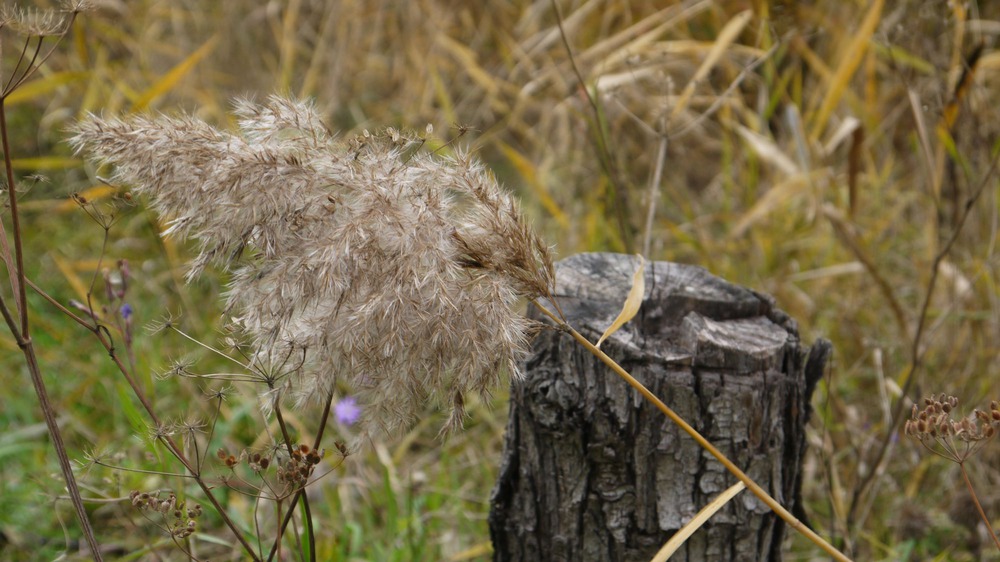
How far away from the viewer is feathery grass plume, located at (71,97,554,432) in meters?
1.23

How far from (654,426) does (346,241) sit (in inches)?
27.0

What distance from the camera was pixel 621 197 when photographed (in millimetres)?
2592

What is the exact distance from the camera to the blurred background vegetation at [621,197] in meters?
2.49

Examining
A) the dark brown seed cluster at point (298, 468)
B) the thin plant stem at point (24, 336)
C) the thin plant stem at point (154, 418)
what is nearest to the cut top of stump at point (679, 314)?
the dark brown seed cluster at point (298, 468)

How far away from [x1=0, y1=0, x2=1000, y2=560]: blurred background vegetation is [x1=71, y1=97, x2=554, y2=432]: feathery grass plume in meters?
0.20

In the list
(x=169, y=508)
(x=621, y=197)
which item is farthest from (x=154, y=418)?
(x=621, y=197)

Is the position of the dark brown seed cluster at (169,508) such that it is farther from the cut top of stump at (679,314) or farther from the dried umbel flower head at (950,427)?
the dried umbel flower head at (950,427)

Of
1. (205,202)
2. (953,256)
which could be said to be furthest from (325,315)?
(953,256)

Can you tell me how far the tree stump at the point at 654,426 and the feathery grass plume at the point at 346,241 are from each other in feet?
1.02

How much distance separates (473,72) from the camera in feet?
14.1

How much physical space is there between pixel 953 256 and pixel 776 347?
190 cm

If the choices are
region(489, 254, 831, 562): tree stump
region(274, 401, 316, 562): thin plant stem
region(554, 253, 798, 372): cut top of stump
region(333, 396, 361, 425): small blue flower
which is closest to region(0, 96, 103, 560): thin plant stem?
region(274, 401, 316, 562): thin plant stem

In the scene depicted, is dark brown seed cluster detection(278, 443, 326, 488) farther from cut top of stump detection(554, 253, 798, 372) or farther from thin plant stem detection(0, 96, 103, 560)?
cut top of stump detection(554, 253, 798, 372)

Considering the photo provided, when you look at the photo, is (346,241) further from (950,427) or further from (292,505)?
(950,427)
